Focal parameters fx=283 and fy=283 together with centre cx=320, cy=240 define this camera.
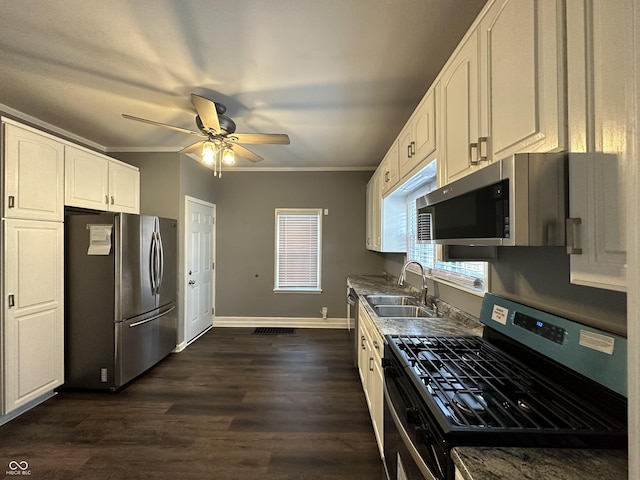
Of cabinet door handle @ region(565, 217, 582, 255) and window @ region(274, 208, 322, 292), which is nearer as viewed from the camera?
cabinet door handle @ region(565, 217, 582, 255)

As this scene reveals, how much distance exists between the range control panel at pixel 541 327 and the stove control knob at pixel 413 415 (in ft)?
1.88

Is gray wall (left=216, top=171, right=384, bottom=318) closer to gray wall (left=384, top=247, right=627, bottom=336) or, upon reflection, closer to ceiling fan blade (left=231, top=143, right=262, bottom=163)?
ceiling fan blade (left=231, top=143, right=262, bottom=163)

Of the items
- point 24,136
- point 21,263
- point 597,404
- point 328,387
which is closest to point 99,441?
point 21,263

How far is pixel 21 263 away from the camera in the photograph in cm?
217

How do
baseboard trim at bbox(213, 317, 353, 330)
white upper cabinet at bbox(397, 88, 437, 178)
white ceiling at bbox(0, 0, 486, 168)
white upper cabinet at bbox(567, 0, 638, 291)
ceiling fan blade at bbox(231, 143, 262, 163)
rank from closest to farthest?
white upper cabinet at bbox(567, 0, 638, 291), white ceiling at bbox(0, 0, 486, 168), white upper cabinet at bbox(397, 88, 437, 178), ceiling fan blade at bbox(231, 143, 262, 163), baseboard trim at bbox(213, 317, 353, 330)

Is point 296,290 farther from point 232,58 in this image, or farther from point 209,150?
point 232,58

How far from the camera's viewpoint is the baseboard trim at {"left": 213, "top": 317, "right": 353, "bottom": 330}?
4629 mm

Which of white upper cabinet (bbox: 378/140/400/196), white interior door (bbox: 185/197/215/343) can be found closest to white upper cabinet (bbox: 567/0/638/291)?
white upper cabinet (bbox: 378/140/400/196)

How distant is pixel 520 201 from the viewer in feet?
2.63

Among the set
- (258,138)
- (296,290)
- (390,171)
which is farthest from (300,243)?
(258,138)

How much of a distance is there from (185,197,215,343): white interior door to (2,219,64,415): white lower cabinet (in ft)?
4.69

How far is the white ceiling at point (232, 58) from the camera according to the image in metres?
1.49

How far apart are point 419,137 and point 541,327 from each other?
1.28m

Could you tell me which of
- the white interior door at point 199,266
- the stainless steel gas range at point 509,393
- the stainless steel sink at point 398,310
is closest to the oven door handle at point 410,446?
the stainless steel gas range at point 509,393
